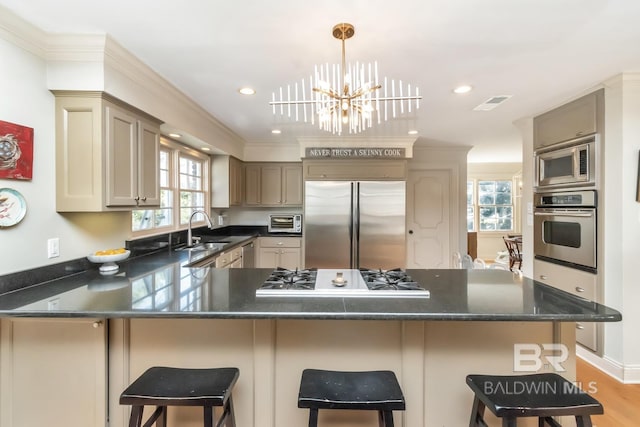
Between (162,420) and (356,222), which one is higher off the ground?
(356,222)

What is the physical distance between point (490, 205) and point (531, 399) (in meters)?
7.12

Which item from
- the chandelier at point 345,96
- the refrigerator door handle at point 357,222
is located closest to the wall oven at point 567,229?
the chandelier at point 345,96

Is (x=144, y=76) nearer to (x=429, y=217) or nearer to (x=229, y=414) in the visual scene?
(x=229, y=414)

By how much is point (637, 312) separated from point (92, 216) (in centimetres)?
418

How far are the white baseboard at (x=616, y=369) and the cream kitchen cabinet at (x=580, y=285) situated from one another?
0.09m

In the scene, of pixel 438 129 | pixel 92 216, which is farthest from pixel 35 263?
pixel 438 129

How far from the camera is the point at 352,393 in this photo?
3.78 ft

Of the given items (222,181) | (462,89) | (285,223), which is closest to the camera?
(462,89)

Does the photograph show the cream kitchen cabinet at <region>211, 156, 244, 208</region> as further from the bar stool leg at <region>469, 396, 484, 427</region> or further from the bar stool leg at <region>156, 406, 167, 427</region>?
the bar stool leg at <region>469, 396, 484, 427</region>

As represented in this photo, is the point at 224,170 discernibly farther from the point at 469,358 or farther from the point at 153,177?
the point at 469,358

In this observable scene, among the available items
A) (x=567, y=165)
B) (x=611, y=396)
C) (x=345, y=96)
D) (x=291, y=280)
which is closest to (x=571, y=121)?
(x=567, y=165)

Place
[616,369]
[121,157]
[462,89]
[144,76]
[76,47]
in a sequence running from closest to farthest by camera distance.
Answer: [76,47] → [121,157] → [144,76] → [616,369] → [462,89]

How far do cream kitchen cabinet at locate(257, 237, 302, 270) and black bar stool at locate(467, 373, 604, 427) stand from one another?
138 inches

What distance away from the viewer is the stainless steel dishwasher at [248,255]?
13.6ft
